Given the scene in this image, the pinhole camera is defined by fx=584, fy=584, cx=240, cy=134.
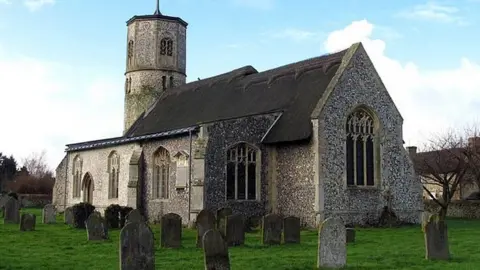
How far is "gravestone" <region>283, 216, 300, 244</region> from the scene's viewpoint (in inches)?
625

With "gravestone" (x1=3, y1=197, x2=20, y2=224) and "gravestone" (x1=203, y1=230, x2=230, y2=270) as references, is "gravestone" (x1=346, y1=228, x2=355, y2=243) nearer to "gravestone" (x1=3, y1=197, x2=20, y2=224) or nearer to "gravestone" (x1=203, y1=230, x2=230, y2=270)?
"gravestone" (x1=203, y1=230, x2=230, y2=270)

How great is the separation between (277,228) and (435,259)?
15.1 feet

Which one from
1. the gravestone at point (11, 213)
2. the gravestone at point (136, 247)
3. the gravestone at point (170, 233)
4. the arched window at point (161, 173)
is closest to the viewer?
the gravestone at point (136, 247)

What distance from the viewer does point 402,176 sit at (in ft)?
79.0

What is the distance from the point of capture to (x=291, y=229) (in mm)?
16000

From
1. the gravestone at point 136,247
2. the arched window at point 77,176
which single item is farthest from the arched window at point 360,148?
the arched window at point 77,176

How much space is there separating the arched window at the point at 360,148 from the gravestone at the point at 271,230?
24.7ft

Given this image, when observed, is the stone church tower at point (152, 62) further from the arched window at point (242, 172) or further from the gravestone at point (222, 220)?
the gravestone at point (222, 220)

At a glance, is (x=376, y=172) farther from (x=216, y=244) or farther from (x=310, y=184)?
(x=216, y=244)

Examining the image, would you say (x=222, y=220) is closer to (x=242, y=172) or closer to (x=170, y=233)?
(x=170, y=233)

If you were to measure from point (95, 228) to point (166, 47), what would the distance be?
20.2 m

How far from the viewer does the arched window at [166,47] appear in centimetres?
3531

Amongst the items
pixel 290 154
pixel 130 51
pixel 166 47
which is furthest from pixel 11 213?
pixel 130 51

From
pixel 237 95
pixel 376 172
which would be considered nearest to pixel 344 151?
pixel 376 172
